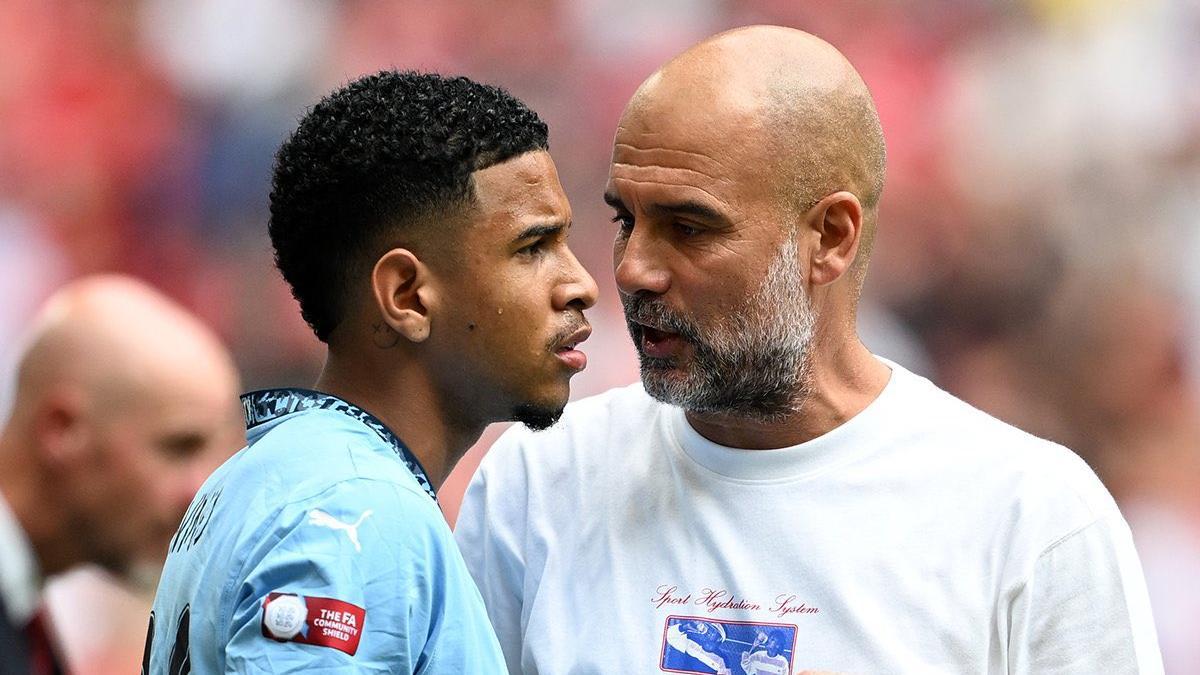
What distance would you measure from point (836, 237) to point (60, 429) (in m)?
2.33

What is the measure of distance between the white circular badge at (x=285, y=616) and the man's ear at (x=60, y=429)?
2.50m

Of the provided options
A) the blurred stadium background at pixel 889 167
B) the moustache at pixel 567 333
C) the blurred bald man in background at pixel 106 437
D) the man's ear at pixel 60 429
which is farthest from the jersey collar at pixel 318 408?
the blurred stadium background at pixel 889 167

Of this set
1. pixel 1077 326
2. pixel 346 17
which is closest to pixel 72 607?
pixel 346 17

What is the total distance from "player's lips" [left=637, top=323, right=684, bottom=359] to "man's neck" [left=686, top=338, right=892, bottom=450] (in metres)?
0.12

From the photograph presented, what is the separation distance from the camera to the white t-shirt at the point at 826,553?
7.27 feet

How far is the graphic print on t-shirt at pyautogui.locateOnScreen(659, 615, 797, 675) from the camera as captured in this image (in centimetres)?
227

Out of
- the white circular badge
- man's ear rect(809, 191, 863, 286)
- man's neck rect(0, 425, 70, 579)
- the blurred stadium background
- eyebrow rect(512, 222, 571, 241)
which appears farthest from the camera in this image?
the blurred stadium background

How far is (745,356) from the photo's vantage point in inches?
95.5

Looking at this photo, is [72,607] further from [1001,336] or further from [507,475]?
[1001,336]

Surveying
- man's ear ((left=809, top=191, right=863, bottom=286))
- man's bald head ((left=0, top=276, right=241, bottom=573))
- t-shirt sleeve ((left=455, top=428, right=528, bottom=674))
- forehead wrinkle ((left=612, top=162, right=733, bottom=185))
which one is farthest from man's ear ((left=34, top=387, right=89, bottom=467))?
man's ear ((left=809, top=191, right=863, bottom=286))

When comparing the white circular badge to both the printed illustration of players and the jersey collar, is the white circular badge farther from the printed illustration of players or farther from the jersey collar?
the printed illustration of players

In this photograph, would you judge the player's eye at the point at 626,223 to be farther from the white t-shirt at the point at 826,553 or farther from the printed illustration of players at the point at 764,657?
the printed illustration of players at the point at 764,657

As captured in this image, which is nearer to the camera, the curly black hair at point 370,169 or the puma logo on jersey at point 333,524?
the puma logo on jersey at point 333,524

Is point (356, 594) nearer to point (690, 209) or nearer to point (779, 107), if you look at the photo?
point (690, 209)
